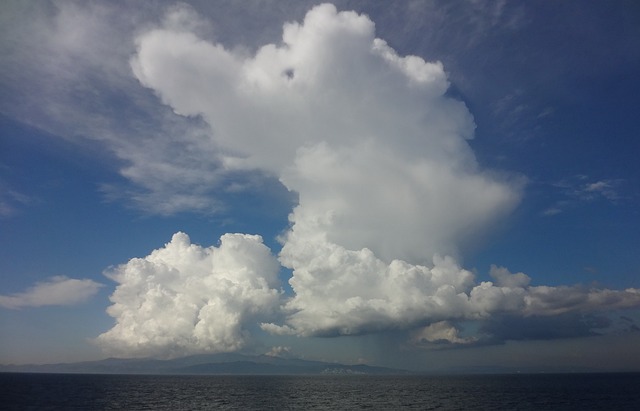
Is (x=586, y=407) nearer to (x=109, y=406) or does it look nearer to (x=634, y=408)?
(x=634, y=408)

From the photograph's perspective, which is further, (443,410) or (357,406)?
(357,406)

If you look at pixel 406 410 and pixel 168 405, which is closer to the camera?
pixel 406 410

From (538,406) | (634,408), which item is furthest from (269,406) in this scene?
(634,408)

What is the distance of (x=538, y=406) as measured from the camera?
441 feet

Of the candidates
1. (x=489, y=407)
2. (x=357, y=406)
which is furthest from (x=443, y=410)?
(x=357, y=406)

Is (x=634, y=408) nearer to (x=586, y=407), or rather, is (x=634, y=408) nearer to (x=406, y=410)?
(x=586, y=407)

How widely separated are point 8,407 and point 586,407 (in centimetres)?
18394

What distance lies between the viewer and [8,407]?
117m

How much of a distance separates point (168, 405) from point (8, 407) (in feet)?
150

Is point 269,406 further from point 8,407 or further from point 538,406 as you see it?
point 538,406

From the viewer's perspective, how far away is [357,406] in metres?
134

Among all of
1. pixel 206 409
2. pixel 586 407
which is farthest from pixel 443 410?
pixel 206 409

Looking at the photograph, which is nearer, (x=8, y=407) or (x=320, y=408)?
(x=8, y=407)

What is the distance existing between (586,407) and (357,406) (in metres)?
77.2
